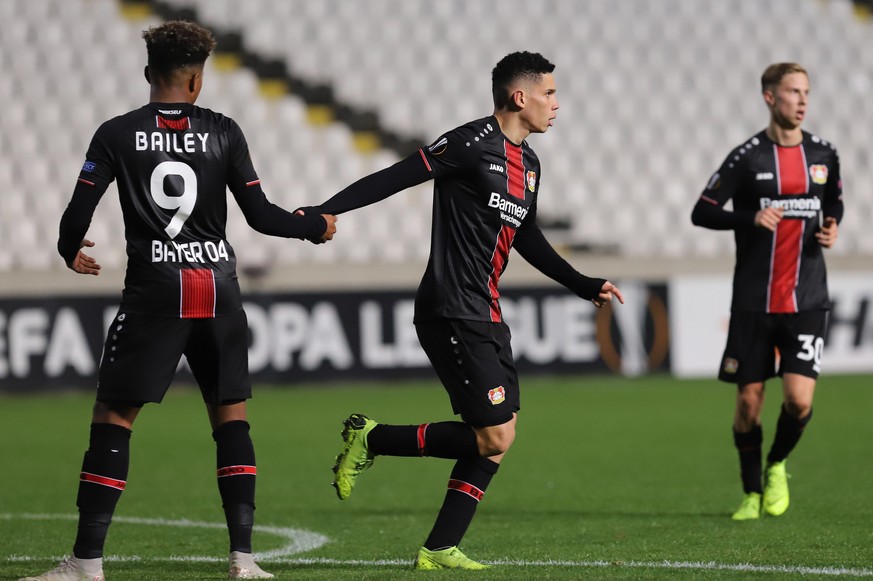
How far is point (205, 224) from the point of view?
4539 mm

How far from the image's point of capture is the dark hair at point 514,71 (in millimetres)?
4883

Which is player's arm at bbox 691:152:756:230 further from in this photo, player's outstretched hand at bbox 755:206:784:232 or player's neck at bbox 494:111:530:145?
Answer: player's neck at bbox 494:111:530:145

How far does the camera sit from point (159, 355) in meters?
4.46

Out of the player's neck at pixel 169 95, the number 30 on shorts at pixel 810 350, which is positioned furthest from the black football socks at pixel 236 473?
the number 30 on shorts at pixel 810 350

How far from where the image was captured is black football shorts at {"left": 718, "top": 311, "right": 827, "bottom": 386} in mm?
6363

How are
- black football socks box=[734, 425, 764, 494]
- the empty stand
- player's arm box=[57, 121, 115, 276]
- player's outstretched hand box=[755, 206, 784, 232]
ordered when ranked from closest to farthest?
player's arm box=[57, 121, 115, 276], player's outstretched hand box=[755, 206, 784, 232], black football socks box=[734, 425, 764, 494], the empty stand

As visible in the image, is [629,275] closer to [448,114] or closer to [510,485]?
[448,114]

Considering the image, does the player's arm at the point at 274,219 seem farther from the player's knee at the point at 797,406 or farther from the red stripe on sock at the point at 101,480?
the player's knee at the point at 797,406

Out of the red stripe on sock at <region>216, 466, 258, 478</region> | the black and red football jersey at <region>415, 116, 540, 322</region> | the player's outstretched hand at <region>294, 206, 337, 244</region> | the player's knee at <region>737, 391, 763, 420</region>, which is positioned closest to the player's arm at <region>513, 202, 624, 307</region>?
the black and red football jersey at <region>415, 116, 540, 322</region>

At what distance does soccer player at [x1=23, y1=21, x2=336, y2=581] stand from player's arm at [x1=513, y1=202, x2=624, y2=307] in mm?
917

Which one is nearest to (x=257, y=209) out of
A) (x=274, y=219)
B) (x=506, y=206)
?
(x=274, y=219)

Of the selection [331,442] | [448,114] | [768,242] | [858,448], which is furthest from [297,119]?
[768,242]

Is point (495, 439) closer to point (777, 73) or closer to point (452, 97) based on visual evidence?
point (777, 73)

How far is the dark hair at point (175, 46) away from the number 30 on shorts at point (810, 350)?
10.9ft
